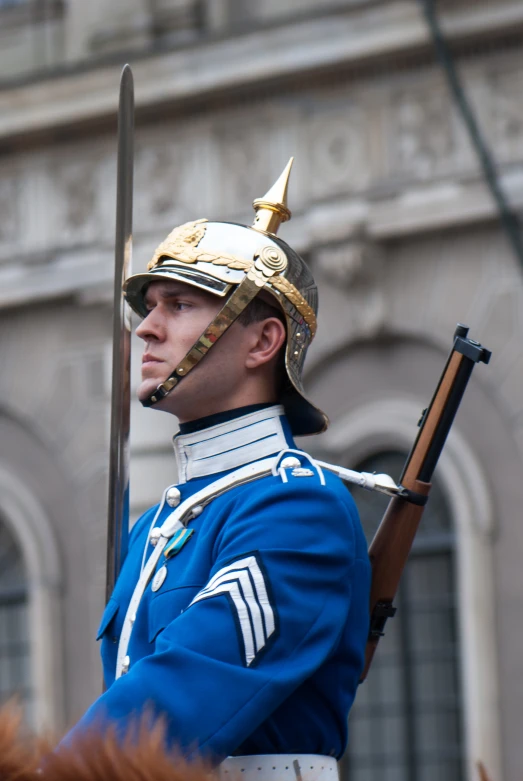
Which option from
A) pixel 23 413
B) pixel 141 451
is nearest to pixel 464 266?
pixel 141 451

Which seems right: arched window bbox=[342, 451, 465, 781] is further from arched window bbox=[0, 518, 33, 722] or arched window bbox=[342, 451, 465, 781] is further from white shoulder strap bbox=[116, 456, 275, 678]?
white shoulder strap bbox=[116, 456, 275, 678]

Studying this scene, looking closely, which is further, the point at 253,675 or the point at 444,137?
the point at 444,137

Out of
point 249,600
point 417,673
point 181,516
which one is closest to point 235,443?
point 181,516

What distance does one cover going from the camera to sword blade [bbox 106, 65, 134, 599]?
351 centimetres

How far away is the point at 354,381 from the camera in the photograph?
32.2ft

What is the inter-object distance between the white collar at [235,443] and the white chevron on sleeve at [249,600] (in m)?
0.37

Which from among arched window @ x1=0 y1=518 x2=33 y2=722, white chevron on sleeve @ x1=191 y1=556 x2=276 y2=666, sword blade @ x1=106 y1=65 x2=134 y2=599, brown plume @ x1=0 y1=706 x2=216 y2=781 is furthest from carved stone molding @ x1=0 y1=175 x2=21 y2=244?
brown plume @ x1=0 y1=706 x2=216 y2=781

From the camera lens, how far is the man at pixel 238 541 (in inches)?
107

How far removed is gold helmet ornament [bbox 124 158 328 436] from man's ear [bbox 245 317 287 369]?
0.07 feet

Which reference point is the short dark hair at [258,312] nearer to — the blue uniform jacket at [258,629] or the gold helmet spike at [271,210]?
the gold helmet spike at [271,210]

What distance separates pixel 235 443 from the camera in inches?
Answer: 124

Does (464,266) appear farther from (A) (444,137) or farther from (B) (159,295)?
(B) (159,295)

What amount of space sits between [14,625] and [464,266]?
410 cm

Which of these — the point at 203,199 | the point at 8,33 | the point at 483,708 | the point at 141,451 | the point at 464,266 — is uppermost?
the point at 8,33
